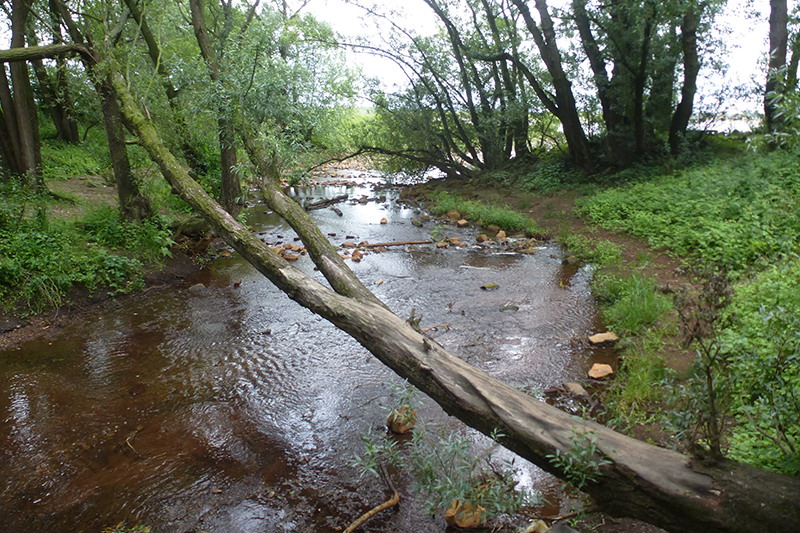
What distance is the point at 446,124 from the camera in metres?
15.0

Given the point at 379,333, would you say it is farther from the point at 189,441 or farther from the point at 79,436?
the point at 79,436

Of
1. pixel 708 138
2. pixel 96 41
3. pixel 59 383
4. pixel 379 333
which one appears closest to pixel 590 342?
pixel 379 333

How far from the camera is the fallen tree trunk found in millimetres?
2271

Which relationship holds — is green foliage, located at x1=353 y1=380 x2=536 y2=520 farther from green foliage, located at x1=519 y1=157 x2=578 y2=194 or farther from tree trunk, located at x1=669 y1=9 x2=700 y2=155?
tree trunk, located at x1=669 y1=9 x2=700 y2=155

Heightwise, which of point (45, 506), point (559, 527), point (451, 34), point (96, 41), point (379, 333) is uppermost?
point (451, 34)

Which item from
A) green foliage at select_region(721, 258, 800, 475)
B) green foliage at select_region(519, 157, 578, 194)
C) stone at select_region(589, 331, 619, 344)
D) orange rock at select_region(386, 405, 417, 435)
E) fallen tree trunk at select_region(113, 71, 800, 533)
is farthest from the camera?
green foliage at select_region(519, 157, 578, 194)

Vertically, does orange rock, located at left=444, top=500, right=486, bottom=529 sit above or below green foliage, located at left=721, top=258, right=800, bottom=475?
below

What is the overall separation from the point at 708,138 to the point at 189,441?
1312 centimetres

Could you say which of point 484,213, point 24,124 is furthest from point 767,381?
point 24,124

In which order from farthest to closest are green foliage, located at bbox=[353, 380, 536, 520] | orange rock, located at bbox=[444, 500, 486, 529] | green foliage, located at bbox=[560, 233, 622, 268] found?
green foliage, located at bbox=[560, 233, 622, 268]
orange rock, located at bbox=[444, 500, 486, 529]
green foliage, located at bbox=[353, 380, 536, 520]

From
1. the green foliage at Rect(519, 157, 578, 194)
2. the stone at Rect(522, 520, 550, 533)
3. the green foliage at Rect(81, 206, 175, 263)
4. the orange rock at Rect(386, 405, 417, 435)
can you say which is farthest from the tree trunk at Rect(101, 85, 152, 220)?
the green foliage at Rect(519, 157, 578, 194)

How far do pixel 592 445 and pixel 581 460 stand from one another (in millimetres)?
100

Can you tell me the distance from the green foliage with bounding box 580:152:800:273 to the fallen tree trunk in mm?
3821

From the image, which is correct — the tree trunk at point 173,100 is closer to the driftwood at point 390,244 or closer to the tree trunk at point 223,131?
the tree trunk at point 223,131
